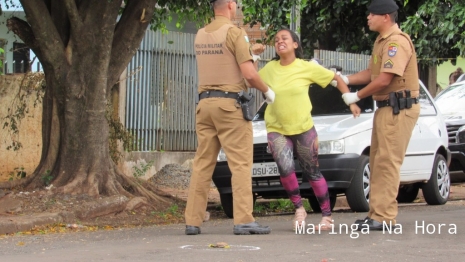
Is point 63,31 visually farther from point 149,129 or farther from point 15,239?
point 149,129

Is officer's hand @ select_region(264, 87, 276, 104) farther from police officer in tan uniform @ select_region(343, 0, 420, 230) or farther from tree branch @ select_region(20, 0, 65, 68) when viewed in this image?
tree branch @ select_region(20, 0, 65, 68)

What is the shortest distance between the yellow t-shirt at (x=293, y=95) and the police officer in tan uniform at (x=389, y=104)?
1.40ft

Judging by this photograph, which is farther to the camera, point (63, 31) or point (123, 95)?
point (123, 95)

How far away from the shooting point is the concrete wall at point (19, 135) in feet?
47.1

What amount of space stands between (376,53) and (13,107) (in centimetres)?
798

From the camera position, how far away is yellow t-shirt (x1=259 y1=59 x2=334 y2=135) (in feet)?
27.3

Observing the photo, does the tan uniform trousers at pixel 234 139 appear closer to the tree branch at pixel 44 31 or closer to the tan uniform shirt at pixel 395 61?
the tan uniform shirt at pixel 395 61

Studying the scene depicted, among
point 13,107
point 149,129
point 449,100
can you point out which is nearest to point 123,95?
point 149,129

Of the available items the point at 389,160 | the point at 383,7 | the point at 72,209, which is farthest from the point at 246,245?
the point at 72,209

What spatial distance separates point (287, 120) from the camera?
8.32 metres

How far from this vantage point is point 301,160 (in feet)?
27.5

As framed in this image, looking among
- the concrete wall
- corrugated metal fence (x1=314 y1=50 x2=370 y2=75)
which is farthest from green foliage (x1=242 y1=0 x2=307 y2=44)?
the concrete wall

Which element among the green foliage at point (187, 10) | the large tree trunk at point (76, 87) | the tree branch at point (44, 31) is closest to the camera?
the tree branch at point (44, 31)

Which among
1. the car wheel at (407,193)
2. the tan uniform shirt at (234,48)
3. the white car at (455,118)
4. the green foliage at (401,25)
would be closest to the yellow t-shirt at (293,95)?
the tan uniform shirt at (234,48)
